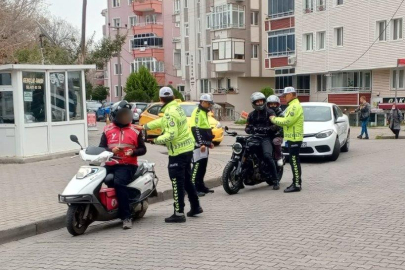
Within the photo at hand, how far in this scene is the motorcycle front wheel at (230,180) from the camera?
34.5 ft

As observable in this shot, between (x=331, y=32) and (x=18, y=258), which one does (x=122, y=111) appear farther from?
(x=331, y=32)

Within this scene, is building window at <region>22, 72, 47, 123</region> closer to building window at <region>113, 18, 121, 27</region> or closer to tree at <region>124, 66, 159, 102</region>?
tree at <region>124, 66, 159, 102</region>

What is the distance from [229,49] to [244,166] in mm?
40569

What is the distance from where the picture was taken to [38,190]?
1081 centimetres

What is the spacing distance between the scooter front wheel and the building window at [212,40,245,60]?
43495 millimetres

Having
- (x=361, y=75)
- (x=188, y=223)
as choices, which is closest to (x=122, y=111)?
(x=188, y=223)

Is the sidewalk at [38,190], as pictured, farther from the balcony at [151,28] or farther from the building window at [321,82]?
the balcony at [151,28]

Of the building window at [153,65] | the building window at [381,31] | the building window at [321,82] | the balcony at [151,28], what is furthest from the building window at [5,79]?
the balcony at [151,28]

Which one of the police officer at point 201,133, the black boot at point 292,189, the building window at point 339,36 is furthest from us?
the building window at point 339,36

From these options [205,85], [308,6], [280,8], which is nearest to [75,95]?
[308,6]

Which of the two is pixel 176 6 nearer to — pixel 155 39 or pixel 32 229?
pixel 155 39

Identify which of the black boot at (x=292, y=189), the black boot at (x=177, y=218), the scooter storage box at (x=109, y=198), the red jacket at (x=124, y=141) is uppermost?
the red jacket at (x=124, y=141)

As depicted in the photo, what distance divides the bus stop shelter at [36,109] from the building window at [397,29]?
87.7 feet

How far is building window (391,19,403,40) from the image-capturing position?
37.1m
